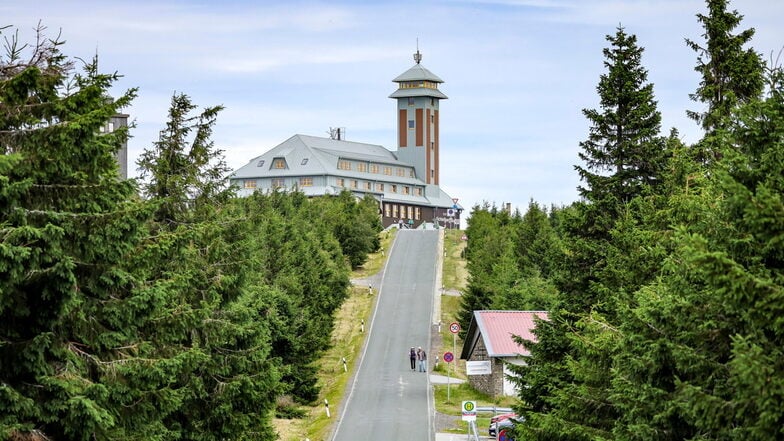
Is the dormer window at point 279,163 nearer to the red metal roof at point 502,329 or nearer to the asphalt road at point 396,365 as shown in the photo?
the asphalt road at point 396,365

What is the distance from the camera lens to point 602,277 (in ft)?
88.5

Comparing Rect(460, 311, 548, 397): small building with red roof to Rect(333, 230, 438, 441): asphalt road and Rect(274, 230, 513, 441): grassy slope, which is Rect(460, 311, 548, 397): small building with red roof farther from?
Rect(333, 230, 438, 441): asphalt road

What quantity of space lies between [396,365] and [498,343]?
11.2 meters

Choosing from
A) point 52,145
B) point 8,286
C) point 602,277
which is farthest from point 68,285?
point 602,277

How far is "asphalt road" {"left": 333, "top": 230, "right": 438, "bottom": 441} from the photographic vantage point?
46.5 m

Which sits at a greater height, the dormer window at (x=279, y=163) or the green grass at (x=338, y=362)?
the dormer window at (x=279, y=163)

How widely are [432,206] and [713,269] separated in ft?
503

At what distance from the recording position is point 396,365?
64625 mm

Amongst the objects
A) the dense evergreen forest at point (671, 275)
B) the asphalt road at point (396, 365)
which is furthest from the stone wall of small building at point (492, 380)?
the dense evergreen forest at point (671, 275)

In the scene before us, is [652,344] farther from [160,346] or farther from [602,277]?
[602,277]

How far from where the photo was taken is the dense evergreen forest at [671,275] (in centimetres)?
1286

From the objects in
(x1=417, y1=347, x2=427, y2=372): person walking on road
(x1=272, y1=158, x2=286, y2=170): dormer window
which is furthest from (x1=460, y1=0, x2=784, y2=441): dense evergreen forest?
(x1=272, y1=158, x2=286, y2=170): dormer window

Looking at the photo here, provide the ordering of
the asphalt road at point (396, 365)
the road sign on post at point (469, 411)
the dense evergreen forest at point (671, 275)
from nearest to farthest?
the dense evergreen forest at point (671, 275) < the road sign on post at point (469, 411) < the asphalt road at point (396, 365)

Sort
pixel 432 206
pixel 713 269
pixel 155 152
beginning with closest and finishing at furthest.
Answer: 1. pixel 713 269
2. pixel 155 152
3. pixel 432 206
